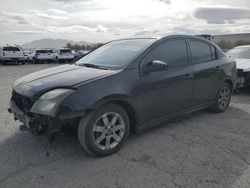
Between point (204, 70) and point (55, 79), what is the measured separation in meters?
2.82

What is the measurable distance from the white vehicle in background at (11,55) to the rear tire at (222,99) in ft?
71.6

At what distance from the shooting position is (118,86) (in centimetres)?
358

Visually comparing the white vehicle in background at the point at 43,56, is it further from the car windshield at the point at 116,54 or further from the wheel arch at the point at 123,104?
the wheel arch at the point at 123,104

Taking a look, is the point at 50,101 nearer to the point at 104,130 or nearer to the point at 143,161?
the point at 104,130

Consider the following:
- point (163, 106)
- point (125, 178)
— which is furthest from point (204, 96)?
point (125, 178)

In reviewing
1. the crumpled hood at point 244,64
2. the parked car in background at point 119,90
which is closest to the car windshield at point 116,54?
the parked car in background at point 119,90

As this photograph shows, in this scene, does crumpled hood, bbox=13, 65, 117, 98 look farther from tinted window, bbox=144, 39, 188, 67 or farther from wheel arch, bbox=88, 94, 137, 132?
tinted window, bbox=144, 39, 188, 67

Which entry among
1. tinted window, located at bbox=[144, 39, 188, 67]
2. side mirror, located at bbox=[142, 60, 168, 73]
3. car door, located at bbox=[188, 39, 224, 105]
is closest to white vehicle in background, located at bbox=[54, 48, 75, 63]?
car door, located at bbox=[188, 39, 224, 105]

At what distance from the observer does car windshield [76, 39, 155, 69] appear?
157 inches

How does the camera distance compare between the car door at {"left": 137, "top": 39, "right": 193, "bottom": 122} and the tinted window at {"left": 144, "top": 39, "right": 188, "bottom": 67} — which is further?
the tinted window at {"left": 144, "top": 39, "right": 188, "bottom": 67}

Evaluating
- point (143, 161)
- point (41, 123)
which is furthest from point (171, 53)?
point (41, 123)

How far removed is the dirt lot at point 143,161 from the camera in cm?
298

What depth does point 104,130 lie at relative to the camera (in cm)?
354

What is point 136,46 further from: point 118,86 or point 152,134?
point 152,134
